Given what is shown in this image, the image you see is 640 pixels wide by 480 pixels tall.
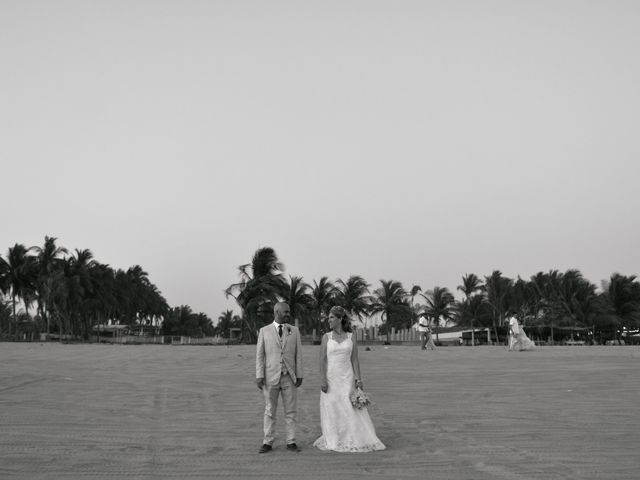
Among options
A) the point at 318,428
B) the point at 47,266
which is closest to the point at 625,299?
the point at 47,266

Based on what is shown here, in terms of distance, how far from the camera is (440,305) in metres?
87.6

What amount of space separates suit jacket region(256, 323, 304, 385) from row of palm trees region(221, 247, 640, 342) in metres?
44.0

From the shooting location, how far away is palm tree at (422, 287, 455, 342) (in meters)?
87.4

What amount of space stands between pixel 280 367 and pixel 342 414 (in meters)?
0.90

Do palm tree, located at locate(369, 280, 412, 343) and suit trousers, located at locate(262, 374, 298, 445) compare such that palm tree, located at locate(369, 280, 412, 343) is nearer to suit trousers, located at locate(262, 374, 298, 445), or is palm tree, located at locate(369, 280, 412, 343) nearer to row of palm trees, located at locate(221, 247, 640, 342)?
row of palm trees, located at locate(221, 247, 640, 342)

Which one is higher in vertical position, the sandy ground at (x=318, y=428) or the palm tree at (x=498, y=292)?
the palm tree at (x=498, y=292)

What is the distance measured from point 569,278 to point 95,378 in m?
68.6

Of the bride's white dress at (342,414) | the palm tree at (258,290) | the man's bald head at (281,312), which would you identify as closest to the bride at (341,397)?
the bride's white dress at (342,414)

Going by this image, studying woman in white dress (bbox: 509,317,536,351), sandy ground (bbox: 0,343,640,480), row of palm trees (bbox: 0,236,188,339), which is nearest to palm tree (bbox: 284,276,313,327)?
row of palm trees (bbox: 0,236,188,339)

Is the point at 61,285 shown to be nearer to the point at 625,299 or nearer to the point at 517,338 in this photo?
the point at 517,338

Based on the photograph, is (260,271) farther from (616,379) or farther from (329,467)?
(329,467)

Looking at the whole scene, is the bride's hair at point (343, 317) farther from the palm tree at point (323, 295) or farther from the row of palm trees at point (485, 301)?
the palm tree at point (323, 295)

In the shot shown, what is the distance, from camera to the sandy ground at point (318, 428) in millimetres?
6531

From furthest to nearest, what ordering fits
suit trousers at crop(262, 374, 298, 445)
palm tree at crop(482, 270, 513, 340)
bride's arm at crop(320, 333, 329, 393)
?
palm tree at crop(482, 270, 513, 340) < bride's arm at crop(320, 333, 329, 393) < suit trousers at crop(262, 374, 298, 445)
